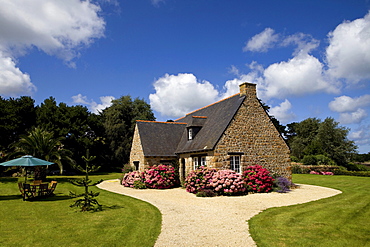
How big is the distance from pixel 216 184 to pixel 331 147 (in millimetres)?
35063

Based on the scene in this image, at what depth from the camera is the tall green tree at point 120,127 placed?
4025 centimetres

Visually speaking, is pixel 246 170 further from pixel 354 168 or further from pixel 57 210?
pixel 354 168

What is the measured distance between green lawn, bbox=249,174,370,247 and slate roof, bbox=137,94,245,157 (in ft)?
22.2

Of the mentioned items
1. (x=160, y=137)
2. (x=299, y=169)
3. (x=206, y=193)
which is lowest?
(x=206, y=193)

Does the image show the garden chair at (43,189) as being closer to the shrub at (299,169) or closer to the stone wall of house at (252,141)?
the stone wall of house at (252,141)

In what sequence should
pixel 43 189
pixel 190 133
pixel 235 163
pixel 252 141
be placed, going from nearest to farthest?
1. pixel 43 189
2. pixel 235 163
3. pixel 252 141
4. pixel 190 133

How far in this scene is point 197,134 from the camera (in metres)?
19.6

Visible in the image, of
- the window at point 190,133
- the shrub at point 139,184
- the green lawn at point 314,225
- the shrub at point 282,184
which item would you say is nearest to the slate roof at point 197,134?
the window at point 190,133

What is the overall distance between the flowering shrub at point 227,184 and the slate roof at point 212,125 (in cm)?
194

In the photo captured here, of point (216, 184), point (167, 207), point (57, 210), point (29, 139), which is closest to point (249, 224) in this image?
point (167, 207)

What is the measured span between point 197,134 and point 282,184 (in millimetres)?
6879

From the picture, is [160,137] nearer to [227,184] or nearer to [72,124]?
[227,184]

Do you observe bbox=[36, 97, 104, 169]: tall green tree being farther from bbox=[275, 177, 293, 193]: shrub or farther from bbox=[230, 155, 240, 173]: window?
bbox=[275, 177, 293, 193]: shrub

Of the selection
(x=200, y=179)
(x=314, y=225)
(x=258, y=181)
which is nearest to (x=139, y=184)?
(x=200, y=179)
